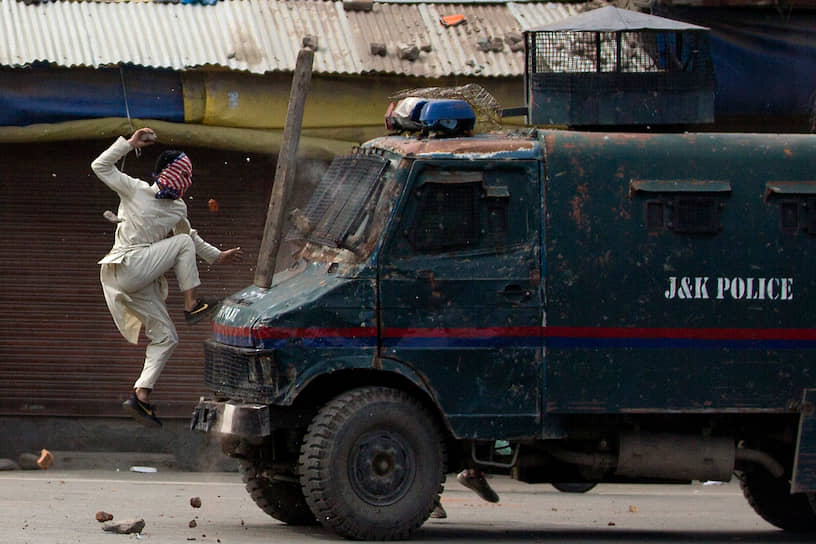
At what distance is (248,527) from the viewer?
9.31 meters

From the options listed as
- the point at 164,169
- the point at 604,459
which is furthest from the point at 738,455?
the point at 164,169

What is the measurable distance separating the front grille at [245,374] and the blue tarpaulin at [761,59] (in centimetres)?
627

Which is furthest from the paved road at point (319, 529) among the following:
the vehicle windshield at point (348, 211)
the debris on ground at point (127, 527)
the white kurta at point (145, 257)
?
the vehicle windshield at point (348, 211)

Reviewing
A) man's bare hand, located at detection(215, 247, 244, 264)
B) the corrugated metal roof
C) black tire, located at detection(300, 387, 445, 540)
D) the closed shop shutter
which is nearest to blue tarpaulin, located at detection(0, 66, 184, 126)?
the corrugated metal roof

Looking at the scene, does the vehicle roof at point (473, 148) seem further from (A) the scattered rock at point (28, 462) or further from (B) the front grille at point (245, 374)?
(A) the scattered rock at point (28, 462)

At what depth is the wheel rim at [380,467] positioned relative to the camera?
334 inches

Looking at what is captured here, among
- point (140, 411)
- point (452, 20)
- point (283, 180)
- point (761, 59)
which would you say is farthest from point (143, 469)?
point (761, 59)

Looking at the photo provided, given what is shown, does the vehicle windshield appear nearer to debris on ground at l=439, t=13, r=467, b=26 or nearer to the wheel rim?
the wheel rim

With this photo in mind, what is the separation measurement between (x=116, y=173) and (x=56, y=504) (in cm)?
234

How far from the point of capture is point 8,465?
13250 millimetres

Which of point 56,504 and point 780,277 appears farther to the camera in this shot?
point 56,504

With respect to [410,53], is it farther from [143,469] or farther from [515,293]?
[515,293]

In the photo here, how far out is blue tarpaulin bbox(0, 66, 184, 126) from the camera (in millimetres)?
12836

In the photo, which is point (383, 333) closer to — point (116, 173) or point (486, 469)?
point (486, 469)
